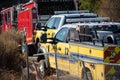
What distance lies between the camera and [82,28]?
10938mm

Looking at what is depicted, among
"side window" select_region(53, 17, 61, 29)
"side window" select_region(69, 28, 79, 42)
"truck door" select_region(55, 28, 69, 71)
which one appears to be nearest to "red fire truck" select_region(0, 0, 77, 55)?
"side window" select_region(53, 17, 61, 29)

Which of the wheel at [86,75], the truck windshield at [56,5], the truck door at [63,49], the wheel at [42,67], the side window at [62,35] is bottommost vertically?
the wheel at [42,67]

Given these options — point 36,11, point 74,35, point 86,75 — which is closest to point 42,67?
point 74,35

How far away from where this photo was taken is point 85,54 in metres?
10.1

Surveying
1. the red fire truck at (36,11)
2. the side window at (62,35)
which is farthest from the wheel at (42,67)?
the red fire truck at (36,11)

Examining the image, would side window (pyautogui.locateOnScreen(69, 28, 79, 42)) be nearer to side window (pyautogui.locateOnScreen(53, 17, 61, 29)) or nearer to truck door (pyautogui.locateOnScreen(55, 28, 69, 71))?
truck door (pyautogui.locateOnScreen(55, 28, 69, 71))

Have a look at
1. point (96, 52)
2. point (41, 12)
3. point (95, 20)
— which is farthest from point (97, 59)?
point (41, 12)

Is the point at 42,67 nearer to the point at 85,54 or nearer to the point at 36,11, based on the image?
the point at 85,54

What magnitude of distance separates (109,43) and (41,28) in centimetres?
782

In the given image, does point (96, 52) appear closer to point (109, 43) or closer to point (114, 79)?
point (109, 43)

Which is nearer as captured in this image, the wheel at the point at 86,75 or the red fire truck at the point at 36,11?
the wheel at the point at 86,75

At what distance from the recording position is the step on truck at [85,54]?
830cm

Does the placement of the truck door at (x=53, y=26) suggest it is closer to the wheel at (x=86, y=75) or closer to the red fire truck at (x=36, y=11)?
the red fire truck at (x=36, y=11)

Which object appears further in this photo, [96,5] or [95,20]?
[96,5]
